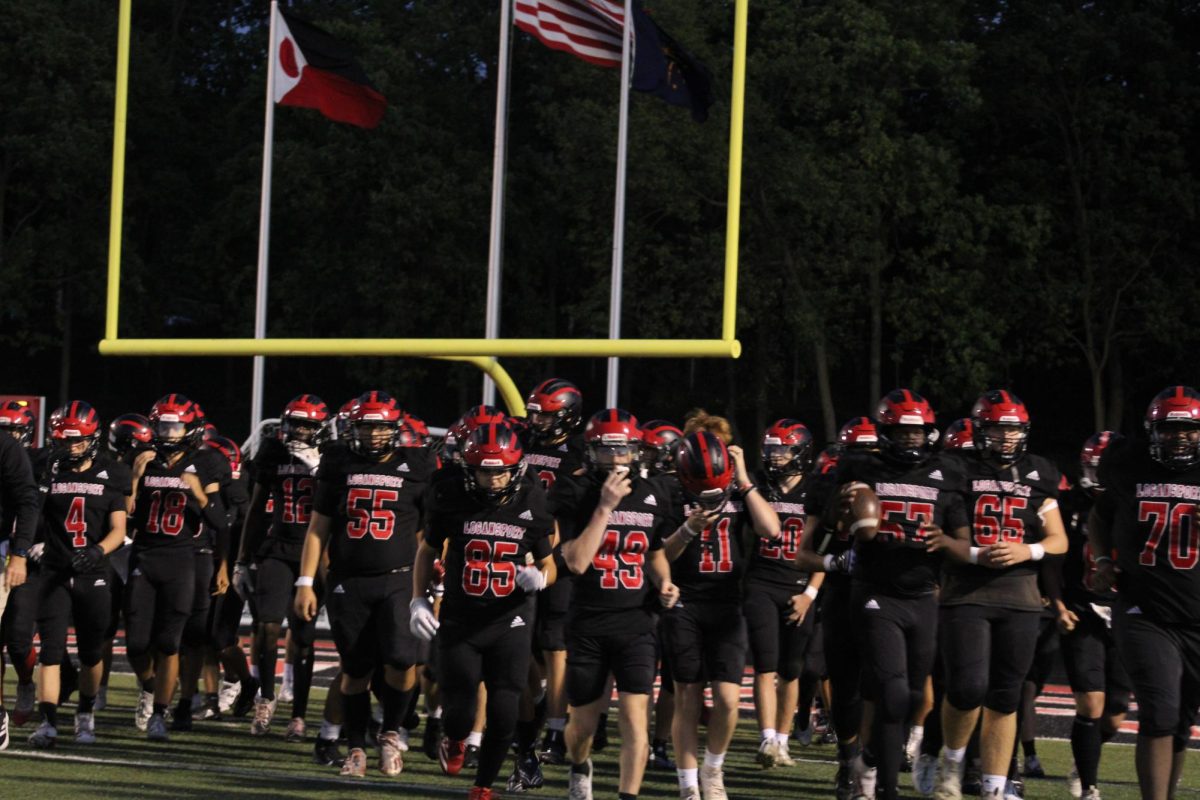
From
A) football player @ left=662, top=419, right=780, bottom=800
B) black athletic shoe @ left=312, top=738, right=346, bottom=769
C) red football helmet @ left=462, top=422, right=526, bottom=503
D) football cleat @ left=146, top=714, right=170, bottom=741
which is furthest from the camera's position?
football cleat @ left=146, top=714, right=170, bottom=741

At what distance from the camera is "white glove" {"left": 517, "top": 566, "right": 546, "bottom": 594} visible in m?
7.68

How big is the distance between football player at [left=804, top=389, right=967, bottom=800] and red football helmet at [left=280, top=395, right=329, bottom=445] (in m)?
3.47

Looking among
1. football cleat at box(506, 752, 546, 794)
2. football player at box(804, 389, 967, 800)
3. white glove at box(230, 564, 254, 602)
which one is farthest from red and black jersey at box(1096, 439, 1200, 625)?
white glove at box(230, 564, 254, 602)

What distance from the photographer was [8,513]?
8961 mm

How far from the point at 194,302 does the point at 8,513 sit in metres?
30.1

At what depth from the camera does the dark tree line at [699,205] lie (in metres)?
30.8

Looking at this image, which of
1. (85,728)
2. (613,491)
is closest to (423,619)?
(613,491)

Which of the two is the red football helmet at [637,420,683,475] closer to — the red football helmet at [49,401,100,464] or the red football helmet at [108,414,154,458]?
the red football helmet at [49,401,100,464]

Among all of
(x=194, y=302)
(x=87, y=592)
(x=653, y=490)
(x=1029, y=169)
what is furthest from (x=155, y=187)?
(x=653, y=490)

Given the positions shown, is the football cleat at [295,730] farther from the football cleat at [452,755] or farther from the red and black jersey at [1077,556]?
the red and black jersey at [1077,556]

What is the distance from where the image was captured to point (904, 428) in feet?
26.0

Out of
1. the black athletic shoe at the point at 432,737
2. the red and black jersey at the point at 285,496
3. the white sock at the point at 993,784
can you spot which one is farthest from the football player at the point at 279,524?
the white sock at the point at 993,784

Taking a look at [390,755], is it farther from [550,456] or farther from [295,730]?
[550,456]

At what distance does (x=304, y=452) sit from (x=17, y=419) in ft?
5.07
